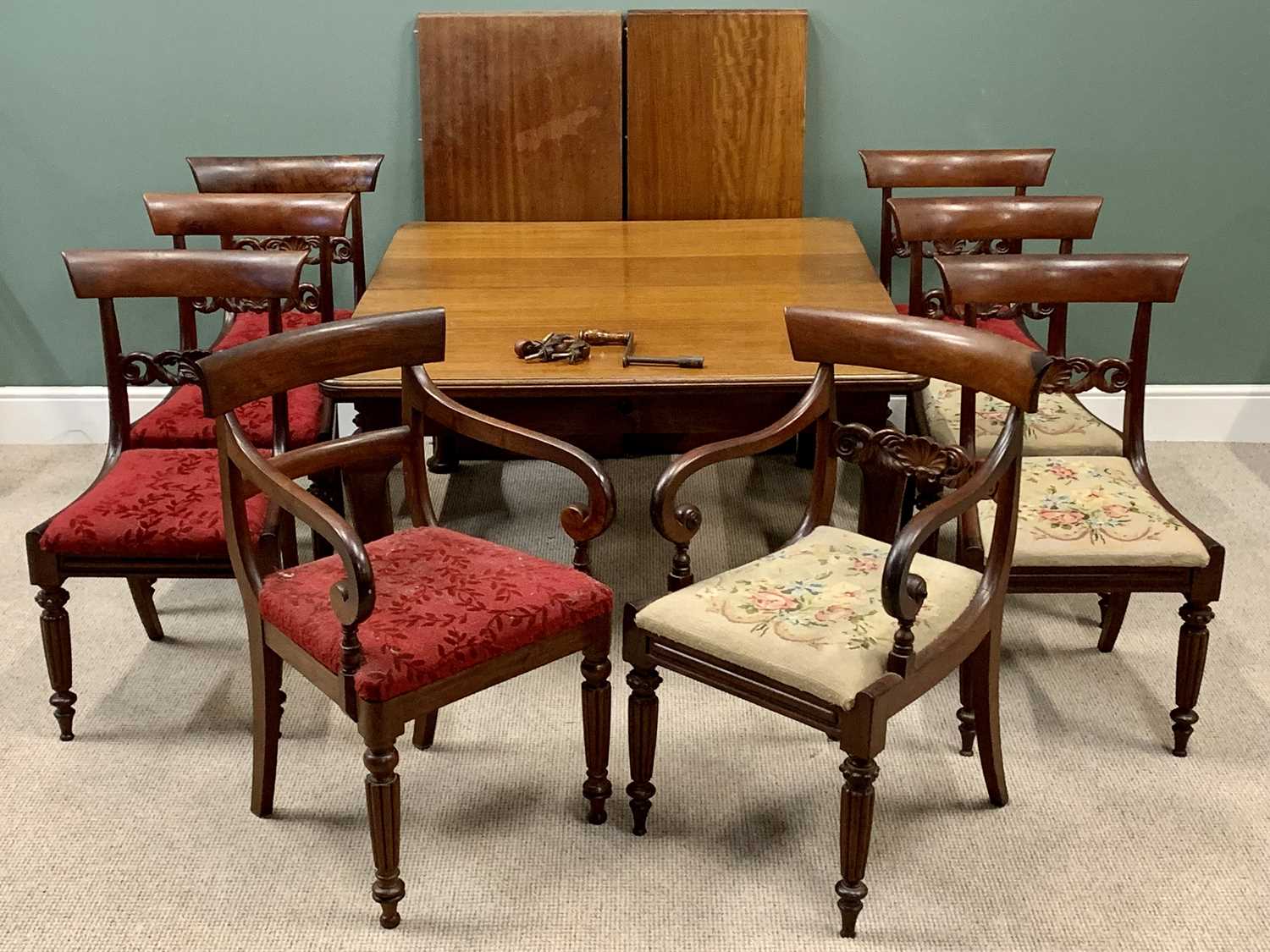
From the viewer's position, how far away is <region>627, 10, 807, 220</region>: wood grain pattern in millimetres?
3955

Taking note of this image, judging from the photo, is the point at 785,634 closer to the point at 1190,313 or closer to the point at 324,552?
the point at 324,552

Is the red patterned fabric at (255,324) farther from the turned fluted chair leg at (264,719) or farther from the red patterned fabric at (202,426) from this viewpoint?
the turned fluted chair leg at (264,719)

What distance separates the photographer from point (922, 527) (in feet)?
6.91

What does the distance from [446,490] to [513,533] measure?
1.22 ft

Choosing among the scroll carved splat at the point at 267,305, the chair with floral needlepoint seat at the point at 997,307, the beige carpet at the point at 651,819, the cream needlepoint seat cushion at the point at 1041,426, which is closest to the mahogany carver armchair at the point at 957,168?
the chair with floral needlepoint seat at the point at 997,307

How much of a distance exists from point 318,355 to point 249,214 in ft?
3.58

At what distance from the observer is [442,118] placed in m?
3.98

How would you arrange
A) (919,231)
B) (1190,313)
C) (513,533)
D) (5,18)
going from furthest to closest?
(1190,313), (5,18), (513,533), (919,231)

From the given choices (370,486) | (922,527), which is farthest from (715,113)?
(922,527)

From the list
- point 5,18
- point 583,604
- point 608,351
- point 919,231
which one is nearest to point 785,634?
point 583,604

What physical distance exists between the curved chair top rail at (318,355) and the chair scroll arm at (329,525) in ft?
0.20

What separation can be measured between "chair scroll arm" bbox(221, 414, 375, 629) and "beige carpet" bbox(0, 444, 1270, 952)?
580 mm

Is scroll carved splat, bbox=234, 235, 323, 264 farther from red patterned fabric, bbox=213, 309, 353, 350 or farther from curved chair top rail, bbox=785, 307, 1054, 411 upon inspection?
curved chair top rail, bbox=785, 307, 1054, 411

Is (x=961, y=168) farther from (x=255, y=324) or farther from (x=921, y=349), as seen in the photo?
(x=255, y=324)
